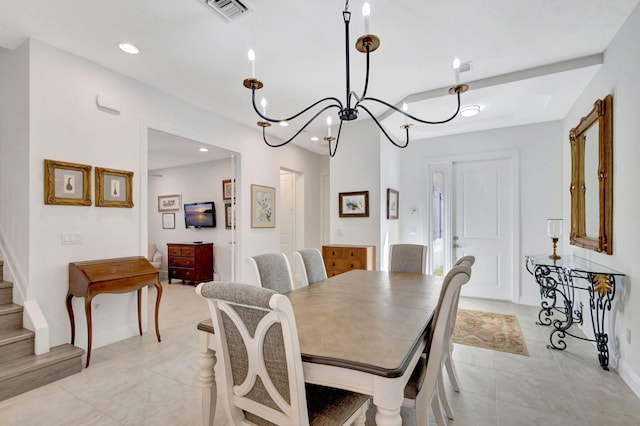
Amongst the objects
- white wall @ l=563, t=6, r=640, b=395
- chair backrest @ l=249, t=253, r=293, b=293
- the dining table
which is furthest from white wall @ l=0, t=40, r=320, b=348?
white wall @ l=563, t=6, r=640, b=395

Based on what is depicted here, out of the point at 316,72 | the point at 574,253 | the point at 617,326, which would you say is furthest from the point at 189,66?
the point at 574,253

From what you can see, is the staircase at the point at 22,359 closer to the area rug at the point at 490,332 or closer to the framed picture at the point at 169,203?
the area rug at the point at 490,332

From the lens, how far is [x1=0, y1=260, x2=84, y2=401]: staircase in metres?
2.13

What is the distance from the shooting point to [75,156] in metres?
2.72

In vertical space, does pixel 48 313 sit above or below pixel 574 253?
below

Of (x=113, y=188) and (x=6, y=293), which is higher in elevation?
(x=113, y=188)

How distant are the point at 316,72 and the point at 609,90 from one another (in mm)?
2598

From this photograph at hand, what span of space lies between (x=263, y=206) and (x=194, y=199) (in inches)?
96.1

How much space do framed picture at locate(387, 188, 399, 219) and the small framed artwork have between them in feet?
12.1

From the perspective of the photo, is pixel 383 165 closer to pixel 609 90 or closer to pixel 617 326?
pixel 609 90

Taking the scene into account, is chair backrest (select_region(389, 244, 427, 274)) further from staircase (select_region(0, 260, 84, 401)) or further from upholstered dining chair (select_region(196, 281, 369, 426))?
staircase (select_region(0, 260, 84, 401))

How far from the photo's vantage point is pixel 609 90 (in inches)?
102

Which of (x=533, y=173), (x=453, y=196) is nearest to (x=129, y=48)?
(x=453, y=196)

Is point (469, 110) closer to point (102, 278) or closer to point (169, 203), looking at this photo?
point (102, 278)
